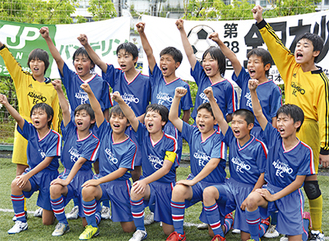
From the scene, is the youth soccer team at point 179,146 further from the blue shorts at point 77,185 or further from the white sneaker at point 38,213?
the white sneaker at point 38,213

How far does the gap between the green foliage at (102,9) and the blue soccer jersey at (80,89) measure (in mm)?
3383

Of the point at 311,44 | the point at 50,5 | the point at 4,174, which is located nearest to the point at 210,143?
the point at 311,44

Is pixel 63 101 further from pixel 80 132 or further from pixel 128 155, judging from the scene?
pixel 128 155

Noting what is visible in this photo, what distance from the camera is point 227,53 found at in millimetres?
3676

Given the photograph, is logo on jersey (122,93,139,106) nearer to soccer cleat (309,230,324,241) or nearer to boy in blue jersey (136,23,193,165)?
boy in blue jersey (136,23,193,165)

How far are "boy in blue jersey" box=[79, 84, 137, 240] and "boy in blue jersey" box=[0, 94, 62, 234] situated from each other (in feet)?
1.65

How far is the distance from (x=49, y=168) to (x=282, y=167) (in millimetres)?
2239

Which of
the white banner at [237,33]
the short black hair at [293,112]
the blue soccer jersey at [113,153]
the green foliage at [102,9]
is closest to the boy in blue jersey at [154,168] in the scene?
the blue soccer jersey at [113,153]

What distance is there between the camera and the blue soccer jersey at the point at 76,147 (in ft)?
11.6

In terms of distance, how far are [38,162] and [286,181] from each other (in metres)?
2.38

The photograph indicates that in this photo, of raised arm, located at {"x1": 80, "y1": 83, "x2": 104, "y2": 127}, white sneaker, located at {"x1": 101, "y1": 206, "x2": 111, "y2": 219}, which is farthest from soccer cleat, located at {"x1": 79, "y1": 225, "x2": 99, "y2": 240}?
raised arm, located at {"x1": 80, "y1": 83, "x2": 104, "y2": 127}

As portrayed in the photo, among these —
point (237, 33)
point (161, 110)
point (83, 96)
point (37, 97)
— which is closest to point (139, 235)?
point (161, 110)

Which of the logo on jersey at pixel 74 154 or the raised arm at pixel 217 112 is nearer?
the raised arm at pixel 217 112

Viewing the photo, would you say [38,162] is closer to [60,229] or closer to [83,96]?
[60,229]
